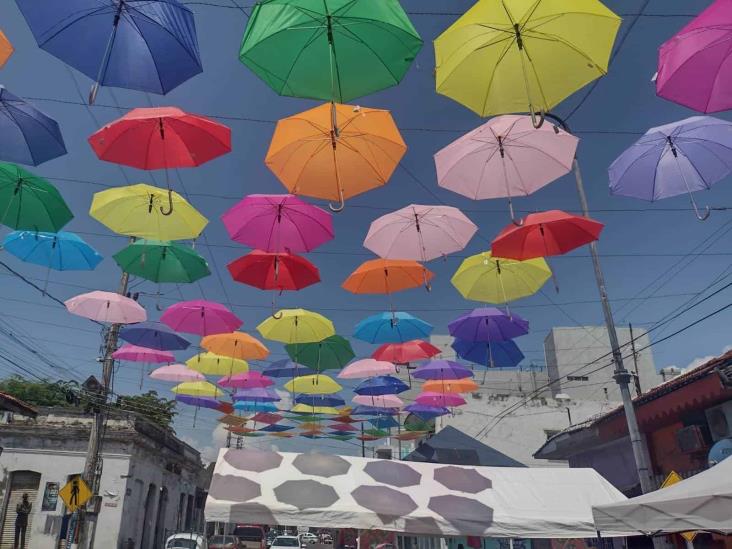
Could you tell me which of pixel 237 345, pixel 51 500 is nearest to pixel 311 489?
pixel 237 345

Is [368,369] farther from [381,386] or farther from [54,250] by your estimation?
[54,250]

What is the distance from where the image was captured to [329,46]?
579 centimetres

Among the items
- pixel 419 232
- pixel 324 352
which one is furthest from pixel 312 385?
pixel 419 232

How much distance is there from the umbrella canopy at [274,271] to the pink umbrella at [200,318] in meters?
2.29

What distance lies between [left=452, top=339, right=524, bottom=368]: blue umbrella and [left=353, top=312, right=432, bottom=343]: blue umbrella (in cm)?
104

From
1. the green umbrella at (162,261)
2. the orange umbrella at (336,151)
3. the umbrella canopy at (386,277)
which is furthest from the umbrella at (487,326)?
the green umbrella at (162,261)

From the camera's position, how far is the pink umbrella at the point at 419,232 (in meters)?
10.2

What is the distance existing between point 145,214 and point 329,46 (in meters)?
5.40

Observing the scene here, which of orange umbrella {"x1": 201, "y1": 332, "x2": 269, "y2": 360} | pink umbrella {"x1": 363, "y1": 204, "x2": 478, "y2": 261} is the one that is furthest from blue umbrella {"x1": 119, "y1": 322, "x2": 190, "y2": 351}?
pink umbrella {"x1": 363, "y1": 204, "x2": 478, "y2": 261}

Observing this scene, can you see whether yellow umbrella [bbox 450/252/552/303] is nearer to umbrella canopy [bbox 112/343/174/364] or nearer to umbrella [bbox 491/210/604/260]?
umbrella [bbox 491/210/604/260]

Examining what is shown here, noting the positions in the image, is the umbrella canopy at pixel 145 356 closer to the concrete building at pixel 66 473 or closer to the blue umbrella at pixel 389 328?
the blue umbrella at pixel 389 328

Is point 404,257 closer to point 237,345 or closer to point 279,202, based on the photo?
point 279,202

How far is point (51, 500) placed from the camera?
72.4 ft

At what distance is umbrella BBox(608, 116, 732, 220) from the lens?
793 cm
